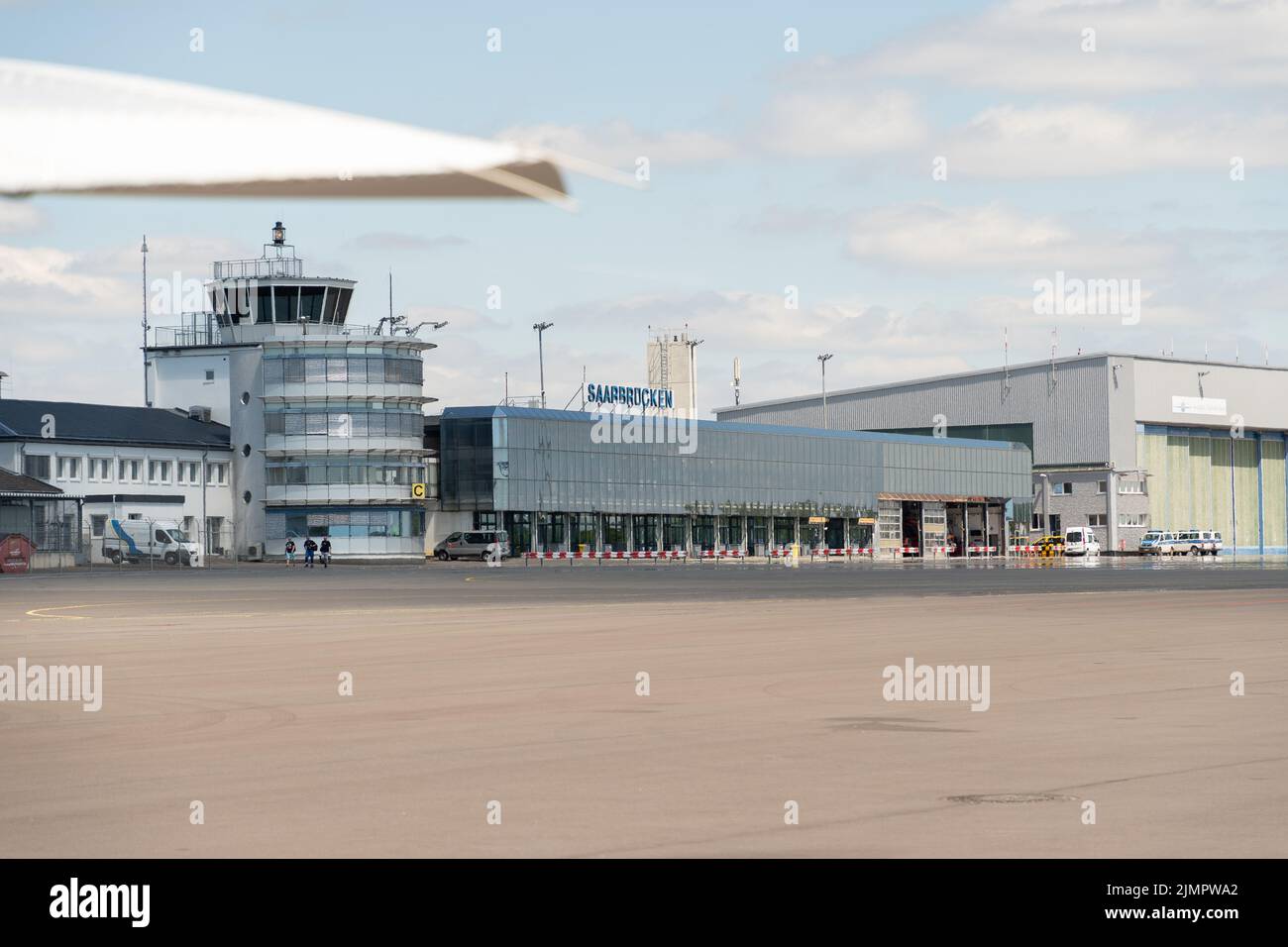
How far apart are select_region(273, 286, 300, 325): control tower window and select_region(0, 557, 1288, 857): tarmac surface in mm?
75071

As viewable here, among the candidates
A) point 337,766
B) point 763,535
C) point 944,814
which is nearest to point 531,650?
point 337,766

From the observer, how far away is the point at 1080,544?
123 meters

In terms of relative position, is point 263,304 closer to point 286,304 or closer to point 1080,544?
point 286,304

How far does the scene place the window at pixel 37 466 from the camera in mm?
94750

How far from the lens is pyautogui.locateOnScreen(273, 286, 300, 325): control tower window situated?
335 feet

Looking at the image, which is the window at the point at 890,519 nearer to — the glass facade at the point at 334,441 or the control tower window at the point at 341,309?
the glass facade at the point at 334,441

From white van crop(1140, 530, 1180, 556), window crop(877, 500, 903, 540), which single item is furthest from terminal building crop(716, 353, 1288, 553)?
window crop(877, 500, 903, 540)

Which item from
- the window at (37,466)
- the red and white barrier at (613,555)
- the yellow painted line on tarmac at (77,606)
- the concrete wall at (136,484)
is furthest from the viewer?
the red and white barrier at (613,555)

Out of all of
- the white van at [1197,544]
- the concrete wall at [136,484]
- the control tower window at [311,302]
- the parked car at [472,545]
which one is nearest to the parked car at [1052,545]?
the white van at [1197,544]

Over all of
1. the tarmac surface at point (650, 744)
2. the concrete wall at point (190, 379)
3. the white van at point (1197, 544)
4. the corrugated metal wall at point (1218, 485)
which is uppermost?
the concrete wall at point (190, 379)

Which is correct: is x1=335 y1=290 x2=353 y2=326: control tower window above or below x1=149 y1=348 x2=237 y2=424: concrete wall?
→ above

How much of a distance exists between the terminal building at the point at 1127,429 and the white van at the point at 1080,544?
14844 mm

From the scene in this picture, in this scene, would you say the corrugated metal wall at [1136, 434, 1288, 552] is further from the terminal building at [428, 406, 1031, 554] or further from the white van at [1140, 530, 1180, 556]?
the white van at [1140, 530, 1180, 556]

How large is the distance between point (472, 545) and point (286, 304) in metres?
18.9
